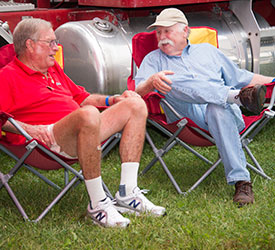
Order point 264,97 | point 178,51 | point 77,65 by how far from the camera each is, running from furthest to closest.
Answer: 1. point 77,65
2. point 178,51
3. point 264,97

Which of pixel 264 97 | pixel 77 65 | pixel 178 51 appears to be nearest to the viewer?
pixel 264 97

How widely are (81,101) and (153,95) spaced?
47 cm

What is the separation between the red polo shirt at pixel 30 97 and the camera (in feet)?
10.6

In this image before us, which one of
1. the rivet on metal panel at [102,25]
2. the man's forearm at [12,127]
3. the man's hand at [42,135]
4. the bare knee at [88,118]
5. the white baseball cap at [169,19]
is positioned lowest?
the man's hand at [42,135]

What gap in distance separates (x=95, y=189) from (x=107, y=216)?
0.53 feet

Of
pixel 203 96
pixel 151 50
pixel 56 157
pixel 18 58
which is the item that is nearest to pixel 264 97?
pixel 203 96

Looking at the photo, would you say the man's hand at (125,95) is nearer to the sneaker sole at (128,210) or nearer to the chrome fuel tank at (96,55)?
the sneaker sole at (128,210)

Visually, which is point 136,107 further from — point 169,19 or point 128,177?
point 169,19

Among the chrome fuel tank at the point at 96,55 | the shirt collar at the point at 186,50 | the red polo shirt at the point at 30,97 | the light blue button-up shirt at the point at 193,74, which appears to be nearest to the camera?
the red polo shirt at the point at 30,97

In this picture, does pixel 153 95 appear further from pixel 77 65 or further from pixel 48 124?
pixel 77 65

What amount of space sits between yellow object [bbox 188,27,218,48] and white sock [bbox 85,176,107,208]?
164cm

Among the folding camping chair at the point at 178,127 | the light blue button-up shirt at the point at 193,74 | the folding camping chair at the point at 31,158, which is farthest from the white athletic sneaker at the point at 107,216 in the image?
the light blue button-up shirt at the point at 193,74

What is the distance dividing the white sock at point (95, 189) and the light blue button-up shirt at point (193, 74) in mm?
901

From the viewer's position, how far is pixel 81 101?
3.64 metres
